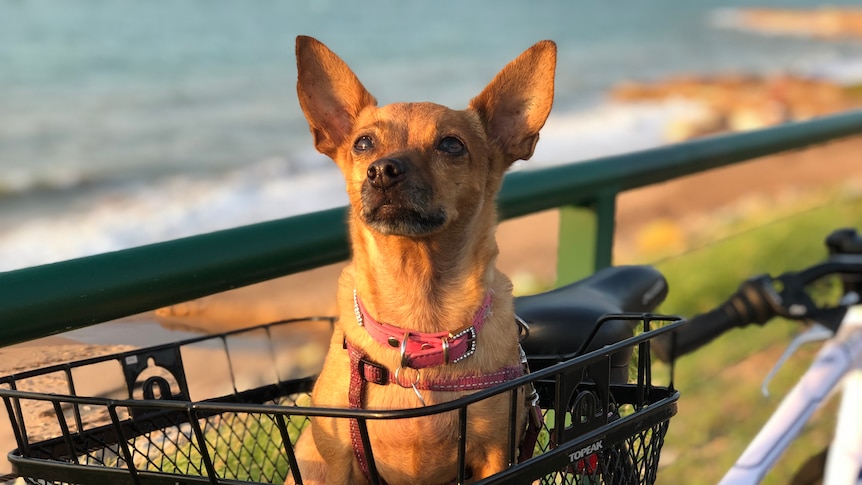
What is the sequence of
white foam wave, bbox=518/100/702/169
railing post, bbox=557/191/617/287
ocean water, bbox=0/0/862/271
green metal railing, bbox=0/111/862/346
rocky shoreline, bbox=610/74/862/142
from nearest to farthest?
green metal railing, bbox=0/111/862/346
railing post, bbox=557/191/617/287
ocean water, bbox=0/0/862/271
white foam wave, bbox=518/100/702/169
rocky shoreline, bbox=610/74/862/142

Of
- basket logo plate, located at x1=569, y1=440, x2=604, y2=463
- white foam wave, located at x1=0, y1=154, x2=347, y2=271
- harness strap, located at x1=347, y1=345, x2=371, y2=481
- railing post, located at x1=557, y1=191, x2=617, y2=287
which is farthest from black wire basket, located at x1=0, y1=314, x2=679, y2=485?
white foam wave, located at x1=0, y1=154, x2=347, y2=271

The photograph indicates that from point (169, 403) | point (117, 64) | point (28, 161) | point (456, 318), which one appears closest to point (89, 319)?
point (169, 403)

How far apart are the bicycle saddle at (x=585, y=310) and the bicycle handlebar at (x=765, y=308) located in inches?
21.1

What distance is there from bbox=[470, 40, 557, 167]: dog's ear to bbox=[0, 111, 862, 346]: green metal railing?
0.33 meters

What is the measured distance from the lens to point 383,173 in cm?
157

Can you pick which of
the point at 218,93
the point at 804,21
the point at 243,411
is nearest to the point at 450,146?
the point at 243,411

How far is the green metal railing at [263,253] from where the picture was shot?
4.13 feet

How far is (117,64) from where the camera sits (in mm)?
22297

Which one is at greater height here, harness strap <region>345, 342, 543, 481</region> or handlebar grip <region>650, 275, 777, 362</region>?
handlebar grip <region>650, 275, 777, 362</region>

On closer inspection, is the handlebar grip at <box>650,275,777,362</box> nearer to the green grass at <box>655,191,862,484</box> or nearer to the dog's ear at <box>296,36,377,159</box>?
the green grass at <box>655,191,862,484</box>

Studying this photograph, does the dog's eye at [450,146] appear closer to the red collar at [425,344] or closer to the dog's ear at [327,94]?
the dog's ear at [327,94]

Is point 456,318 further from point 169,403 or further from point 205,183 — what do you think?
point 205,183

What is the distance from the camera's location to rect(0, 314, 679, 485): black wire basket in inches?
38.8

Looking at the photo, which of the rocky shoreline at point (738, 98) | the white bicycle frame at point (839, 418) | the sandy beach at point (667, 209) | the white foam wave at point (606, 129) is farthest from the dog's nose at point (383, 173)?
the rocky shoreline at point (738, 98)
